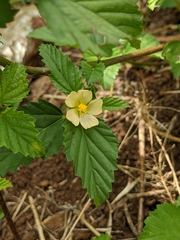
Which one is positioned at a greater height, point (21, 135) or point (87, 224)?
point (21, 135)

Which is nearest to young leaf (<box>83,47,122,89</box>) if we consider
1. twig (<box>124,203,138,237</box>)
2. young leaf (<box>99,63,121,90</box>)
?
young leaf (<box>99,63,121,90</box>)

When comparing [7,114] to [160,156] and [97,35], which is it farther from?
[160,156]

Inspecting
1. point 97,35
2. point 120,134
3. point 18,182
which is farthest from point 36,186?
point 97,35

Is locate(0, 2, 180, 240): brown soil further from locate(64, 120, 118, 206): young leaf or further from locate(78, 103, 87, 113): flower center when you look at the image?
locate(78, 103, 87, 113): flower center

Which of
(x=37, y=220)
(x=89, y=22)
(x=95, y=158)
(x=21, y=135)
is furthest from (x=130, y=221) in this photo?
(x=89, y=22)

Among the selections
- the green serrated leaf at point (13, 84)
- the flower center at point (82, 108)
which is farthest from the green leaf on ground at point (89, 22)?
the flower center at point (82, 108)

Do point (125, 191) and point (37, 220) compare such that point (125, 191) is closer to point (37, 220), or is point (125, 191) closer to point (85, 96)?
point (37, 220)
